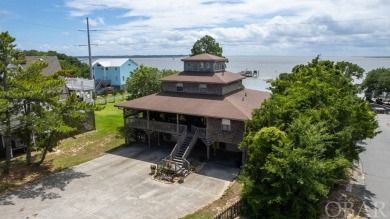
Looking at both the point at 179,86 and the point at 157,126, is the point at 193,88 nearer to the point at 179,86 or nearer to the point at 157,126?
the point at 179,86

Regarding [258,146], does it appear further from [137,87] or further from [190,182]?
[137,87]

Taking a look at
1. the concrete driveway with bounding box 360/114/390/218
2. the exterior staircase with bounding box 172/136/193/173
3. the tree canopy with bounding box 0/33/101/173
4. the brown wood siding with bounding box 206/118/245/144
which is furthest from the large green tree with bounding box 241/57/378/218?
the tree canopy with bounding box 0/33/101/173

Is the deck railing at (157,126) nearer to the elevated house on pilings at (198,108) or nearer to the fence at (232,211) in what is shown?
the elevated house on pilings at (198,108)

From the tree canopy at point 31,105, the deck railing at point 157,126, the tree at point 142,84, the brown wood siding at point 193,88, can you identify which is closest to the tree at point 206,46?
the tree at point 142,84

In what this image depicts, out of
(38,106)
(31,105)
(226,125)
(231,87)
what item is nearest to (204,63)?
(231,87)

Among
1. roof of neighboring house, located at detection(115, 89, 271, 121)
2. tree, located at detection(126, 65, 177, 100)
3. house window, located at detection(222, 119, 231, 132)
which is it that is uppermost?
tree, located at detection(126, 65, 177, 100)

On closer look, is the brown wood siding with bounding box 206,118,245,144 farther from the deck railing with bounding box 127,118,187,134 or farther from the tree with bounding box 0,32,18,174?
the tree with bounding box 0,32,18,174

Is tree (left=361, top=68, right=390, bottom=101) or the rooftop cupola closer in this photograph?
the rooftop cupola
